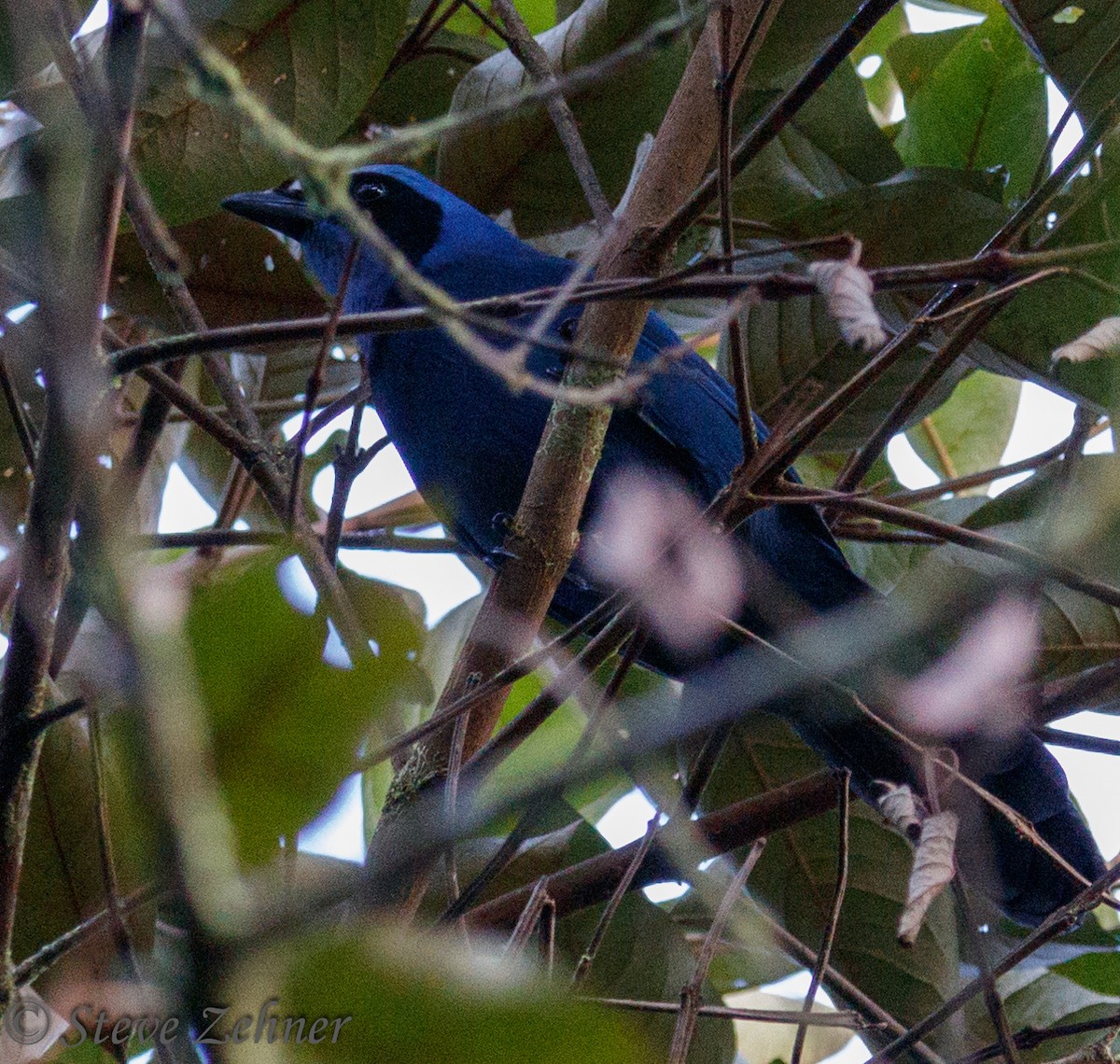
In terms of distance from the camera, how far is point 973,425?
377 centimetres

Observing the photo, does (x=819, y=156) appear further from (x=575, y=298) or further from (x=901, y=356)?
(x=575, y=298)

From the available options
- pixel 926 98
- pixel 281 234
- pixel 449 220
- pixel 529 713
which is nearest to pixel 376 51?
pixel 449 220

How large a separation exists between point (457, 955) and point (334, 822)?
0.34 ft

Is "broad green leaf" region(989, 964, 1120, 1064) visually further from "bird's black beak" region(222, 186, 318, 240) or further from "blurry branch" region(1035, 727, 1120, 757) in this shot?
"bird's black beak" region(222, 186, 318, 240)

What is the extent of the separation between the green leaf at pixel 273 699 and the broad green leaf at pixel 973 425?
10.5 ft

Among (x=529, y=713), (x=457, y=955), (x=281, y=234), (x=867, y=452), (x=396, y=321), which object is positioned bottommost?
(x=457, y=955)

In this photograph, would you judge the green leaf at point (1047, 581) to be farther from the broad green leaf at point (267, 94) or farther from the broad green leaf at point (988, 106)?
the broad green leaf at point (267, 94)

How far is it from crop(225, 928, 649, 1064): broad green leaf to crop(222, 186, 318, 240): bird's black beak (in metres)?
2.81

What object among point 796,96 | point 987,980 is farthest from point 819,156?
point 987,980

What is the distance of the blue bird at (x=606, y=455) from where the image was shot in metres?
2.52

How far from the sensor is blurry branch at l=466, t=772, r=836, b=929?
2.25 metres

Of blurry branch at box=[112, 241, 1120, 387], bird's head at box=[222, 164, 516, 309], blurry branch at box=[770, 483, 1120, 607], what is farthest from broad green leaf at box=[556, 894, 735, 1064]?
bird's head at box=[222, 164, 516, 309]

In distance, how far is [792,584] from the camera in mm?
2932

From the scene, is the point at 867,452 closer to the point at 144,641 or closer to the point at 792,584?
the point at 792,584
